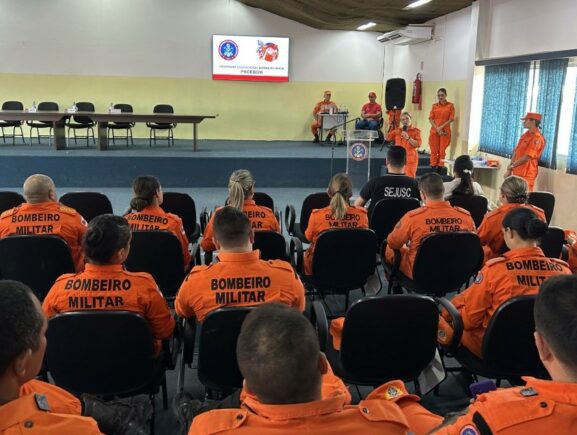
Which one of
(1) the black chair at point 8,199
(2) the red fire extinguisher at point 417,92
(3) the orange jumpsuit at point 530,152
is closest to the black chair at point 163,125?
(2) the red fire extinguisher at point 417,92

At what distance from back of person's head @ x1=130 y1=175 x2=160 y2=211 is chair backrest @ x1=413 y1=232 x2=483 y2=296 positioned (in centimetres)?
178

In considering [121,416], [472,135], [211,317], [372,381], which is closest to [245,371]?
[121,416]

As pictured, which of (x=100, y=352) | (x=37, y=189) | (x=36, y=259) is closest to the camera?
(x=100, y=352)

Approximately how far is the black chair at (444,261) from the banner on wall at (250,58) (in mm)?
9320

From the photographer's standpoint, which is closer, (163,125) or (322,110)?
(163,125)

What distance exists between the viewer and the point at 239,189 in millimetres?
3582

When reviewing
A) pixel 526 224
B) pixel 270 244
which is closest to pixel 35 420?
pixel 526 224

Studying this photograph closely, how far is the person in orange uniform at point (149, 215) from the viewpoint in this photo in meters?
3.36

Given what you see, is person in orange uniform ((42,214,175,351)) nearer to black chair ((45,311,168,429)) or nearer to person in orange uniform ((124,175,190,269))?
black chair ((45,311,168,429))

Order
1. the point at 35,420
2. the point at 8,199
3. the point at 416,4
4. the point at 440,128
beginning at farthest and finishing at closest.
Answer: the point at 440,128 → the point at 416,4 → the point at 8,199 → the point at 35,420

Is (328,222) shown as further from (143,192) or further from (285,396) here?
(285,396)

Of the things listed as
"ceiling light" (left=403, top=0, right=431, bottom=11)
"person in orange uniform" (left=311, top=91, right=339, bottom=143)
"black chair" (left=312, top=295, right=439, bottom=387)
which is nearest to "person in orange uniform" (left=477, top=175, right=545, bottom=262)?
"black chair" (left=312, top=295, right=439, bottom=387)

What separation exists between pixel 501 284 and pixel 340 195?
149 centimetres

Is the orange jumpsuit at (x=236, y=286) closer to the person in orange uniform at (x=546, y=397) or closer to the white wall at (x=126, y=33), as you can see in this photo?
the person in orange uniform at (x=546, y=397)
